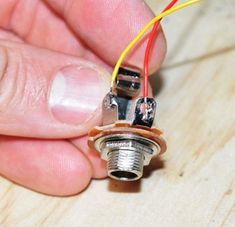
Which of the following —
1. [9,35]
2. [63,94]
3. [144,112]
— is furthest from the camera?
[9,35]

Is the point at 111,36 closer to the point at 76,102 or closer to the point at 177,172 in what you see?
the point at 76,102

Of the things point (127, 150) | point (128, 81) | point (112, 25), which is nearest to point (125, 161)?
point (127, 150)

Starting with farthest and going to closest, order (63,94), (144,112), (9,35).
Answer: (9,35), (63,94), (144,112)

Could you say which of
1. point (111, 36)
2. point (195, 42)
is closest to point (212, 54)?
point (195, 42)

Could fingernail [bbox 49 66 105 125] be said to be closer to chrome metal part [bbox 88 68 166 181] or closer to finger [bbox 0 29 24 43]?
chrome metal part [bbox 88 68 166 181]

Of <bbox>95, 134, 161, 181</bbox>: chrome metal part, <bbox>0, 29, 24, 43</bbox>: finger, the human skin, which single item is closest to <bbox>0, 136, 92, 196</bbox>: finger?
the human skin

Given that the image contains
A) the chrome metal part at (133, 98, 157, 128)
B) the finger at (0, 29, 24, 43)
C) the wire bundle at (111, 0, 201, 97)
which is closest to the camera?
the chrome metal part at (133, 98, 157, 128)

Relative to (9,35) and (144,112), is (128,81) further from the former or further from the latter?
(9,35)

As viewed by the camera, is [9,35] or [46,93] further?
[9,35]

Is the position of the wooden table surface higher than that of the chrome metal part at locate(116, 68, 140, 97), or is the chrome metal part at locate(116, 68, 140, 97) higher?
the chrome metal part at locate(116, 68, 140, 97)
